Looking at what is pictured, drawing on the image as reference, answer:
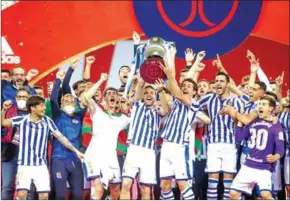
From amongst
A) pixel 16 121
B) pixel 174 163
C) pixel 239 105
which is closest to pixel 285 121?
pixel 239 105

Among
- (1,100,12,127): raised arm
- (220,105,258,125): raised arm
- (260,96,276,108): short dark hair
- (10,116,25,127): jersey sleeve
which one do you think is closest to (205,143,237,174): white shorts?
(220,105,258,125): raised arm

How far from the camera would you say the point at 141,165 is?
10.4m

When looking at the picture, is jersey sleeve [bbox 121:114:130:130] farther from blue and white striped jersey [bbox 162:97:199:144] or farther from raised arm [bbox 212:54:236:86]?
raised arm [bbox 212:54:236:86]

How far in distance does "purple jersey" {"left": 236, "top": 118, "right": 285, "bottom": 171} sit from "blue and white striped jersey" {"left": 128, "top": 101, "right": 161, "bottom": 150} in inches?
40.2

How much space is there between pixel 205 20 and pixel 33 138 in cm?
316

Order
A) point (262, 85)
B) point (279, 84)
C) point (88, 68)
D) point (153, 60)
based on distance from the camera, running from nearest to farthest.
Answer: point (153, 60) < point (262, 85) < point (88, 68) < point (279, 84)

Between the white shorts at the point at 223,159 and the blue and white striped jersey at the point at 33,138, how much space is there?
174cm

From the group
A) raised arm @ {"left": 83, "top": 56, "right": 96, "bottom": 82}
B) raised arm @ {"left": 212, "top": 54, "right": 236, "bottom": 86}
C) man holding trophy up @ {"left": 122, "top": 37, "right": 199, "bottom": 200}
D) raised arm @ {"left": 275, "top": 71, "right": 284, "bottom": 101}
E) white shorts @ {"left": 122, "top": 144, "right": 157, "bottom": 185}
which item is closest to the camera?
white shorts @ {"left": 122, "top": 144, "right": 157, "bottom": 185}

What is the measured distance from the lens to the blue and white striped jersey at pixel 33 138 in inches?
408

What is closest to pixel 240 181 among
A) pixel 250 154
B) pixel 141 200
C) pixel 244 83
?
pixel 250 154

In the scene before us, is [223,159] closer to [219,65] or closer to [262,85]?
[262,85]

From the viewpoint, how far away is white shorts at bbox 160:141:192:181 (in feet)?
34.2

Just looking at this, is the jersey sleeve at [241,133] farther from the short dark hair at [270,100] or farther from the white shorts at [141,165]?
the white shorts at [141,165]

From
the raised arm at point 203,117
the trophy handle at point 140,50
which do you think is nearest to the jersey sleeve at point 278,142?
the raised arm at point 203,117
